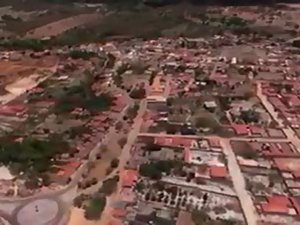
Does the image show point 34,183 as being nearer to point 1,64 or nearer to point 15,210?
point 15,210

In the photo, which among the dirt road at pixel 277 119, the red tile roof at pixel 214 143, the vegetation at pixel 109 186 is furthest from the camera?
the dirt road at pixel 277 119

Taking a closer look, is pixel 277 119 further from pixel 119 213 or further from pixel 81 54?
pixel 81 54

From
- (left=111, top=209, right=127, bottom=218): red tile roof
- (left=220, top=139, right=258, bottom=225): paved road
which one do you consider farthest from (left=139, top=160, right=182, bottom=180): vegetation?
(left=111, top=209, right=127, bottom=218): red tile roof

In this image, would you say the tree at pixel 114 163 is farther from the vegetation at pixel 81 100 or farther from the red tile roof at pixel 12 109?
the red tile roof at pixel 12 109

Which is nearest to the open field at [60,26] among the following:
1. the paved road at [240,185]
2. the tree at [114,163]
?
the tree at [114,163]

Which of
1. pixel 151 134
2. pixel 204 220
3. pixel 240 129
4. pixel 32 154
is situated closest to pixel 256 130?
pixel 240 129
